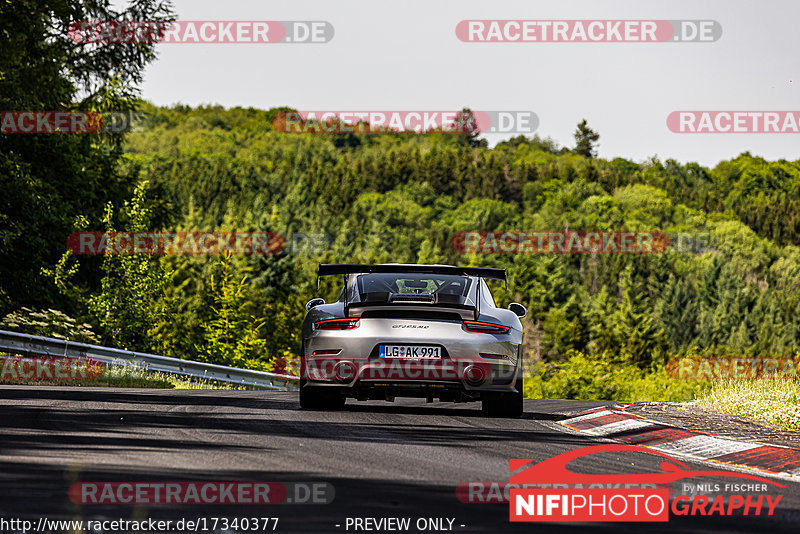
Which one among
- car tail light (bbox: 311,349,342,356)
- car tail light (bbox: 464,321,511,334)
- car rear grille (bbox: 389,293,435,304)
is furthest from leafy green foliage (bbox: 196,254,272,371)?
car tail light (bbox: 464,321,511,334)

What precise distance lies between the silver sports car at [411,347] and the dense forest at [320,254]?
2.22 meters

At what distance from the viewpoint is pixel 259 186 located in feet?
573

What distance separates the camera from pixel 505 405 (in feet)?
37.3

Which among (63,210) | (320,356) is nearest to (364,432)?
(320,356)

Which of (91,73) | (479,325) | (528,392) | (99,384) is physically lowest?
(528,392)

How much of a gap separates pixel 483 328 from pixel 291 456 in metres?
3.76

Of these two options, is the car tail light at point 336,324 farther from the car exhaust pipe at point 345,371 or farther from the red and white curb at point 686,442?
the red and white curb at point 686,442

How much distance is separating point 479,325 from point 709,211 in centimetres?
17926

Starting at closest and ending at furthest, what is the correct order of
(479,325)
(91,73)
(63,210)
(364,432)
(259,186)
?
(364,432)
(479,325)
(63,210)
(91,73)
(259,186)

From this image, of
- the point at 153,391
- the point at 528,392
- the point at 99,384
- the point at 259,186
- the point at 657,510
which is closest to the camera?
the point at 657,510

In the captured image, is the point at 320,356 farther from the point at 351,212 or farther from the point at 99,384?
the point at 351,212

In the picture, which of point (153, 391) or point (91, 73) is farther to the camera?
point (91, 73)

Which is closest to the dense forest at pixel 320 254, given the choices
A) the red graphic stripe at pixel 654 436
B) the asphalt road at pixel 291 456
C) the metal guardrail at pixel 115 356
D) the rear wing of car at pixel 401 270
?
the asphalt road at pixel 291 456

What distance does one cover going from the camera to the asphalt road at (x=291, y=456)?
18.0 feet
